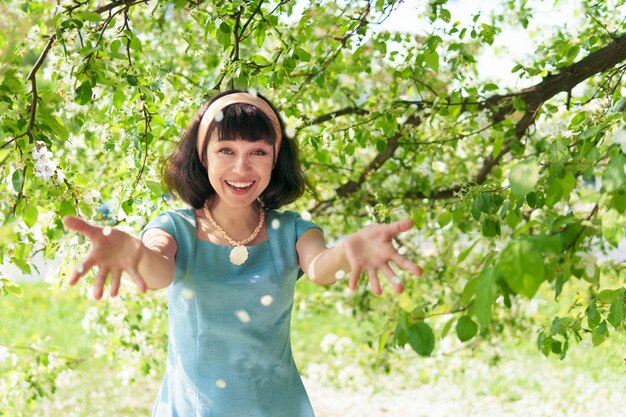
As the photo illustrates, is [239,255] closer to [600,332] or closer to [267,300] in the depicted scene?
[267,300]

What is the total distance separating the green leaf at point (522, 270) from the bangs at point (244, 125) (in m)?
1.00

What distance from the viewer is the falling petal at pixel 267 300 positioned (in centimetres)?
190

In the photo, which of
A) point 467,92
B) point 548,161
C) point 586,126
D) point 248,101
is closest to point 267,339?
point 248,101

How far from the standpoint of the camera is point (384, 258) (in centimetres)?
134

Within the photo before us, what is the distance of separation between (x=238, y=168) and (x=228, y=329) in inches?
15.8

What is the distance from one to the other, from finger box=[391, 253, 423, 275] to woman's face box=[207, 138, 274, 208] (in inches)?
26.6

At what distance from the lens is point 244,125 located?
1.92 metres

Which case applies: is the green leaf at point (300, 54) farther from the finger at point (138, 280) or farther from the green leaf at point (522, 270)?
the green leaf at point (522, 270)

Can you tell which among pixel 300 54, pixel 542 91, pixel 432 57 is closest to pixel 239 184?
pixel 300 54

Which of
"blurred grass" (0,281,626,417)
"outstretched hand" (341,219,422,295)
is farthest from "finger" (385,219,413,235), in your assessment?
"blurred grass" (0,281,626,417)

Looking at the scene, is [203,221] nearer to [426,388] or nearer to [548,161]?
[548,161]

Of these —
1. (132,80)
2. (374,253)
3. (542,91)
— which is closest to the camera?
(374,253)

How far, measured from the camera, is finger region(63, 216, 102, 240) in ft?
4.24

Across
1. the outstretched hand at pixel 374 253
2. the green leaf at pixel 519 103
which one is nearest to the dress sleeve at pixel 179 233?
the outstretched hand at pixel 374 253
